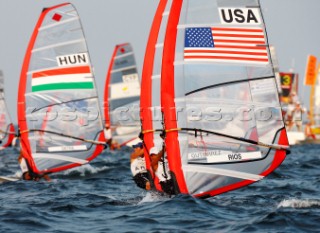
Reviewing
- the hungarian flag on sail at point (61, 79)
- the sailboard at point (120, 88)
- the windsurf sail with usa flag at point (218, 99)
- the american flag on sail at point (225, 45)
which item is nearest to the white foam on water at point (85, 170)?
the hungarian flag on sail at point (61, 79)

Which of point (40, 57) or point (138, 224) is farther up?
point (40, 57)

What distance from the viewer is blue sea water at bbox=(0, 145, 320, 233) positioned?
32.3ft

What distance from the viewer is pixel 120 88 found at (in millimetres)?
38375

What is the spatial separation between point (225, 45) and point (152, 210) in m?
2.93

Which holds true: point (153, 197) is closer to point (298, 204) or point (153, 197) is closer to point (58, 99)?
point (298, 204)

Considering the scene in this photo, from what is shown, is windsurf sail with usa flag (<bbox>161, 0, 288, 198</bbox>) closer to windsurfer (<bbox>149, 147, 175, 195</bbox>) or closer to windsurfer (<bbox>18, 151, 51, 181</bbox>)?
windsurfer (<bbox>149, 147, 175, 195</bbox>)

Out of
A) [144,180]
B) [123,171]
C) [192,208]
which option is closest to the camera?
[192,208]

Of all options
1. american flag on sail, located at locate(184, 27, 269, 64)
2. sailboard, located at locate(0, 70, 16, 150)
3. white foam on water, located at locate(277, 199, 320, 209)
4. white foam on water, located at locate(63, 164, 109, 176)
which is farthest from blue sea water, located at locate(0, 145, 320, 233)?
sailboard, located at locate(0, 70, 16, 150)

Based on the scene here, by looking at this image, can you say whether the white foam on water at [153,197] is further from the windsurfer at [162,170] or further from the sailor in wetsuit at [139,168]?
the sailor in wetsuit at [139,168]

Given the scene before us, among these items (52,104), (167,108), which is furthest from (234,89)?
(52,104)

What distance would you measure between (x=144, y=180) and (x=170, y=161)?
1.99 m

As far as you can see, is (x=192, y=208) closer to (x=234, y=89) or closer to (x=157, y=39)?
(x=234, y=89)

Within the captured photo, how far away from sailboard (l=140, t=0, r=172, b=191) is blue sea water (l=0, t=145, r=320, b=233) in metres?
1.16

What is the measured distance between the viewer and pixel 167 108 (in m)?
12.0
